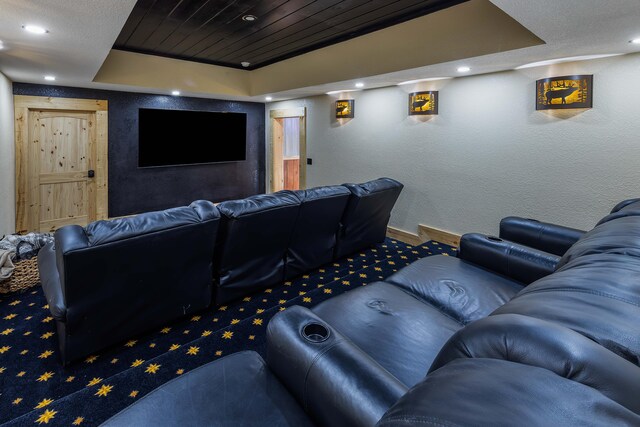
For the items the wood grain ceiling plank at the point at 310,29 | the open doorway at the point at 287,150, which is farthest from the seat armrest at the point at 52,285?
the open doorway at the point at 287,150

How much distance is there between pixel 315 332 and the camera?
1231 millimetres

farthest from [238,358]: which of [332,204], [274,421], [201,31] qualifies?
[201,31]

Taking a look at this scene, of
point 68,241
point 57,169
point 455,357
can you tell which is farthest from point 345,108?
point 455,357

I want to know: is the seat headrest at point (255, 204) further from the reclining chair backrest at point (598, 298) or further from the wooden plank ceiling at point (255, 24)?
the wooden plank ceiling at point (255, 24)

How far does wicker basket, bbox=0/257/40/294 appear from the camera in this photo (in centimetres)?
283

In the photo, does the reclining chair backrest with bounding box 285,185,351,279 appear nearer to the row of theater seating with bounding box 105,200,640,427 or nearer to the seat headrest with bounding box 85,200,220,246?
the seat headrest with bounding box 85,200,220,246

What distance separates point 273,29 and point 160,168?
3486mm

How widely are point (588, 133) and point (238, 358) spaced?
3.54 m

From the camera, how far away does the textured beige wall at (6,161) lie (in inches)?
155

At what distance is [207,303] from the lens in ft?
8.21

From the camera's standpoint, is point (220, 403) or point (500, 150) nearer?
point (220, 403)

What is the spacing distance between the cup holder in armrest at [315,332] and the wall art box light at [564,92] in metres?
3.31

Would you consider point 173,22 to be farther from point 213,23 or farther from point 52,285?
point 52,285

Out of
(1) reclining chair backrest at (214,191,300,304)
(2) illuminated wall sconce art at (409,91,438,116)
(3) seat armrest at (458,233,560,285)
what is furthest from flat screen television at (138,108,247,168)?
(3) seat armrest at (458,233,560,285)
